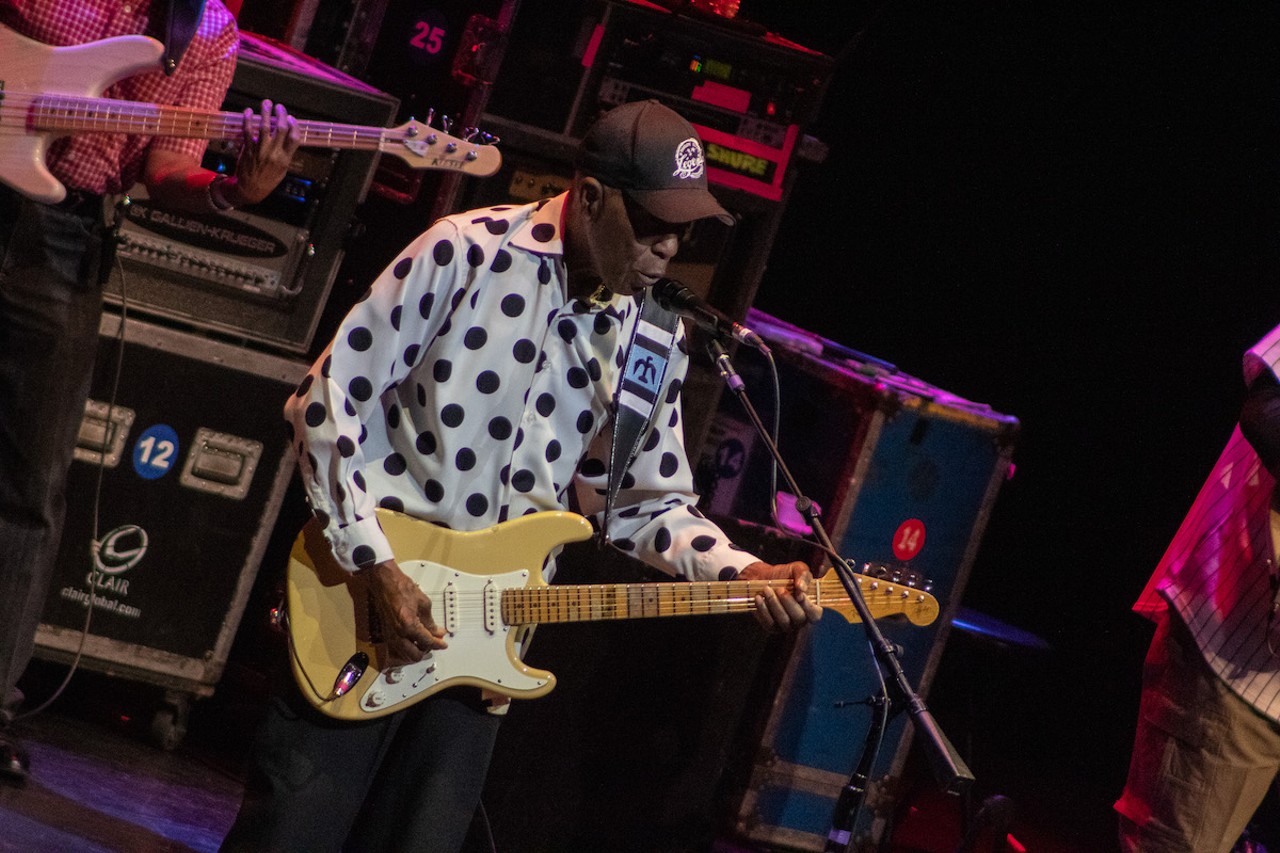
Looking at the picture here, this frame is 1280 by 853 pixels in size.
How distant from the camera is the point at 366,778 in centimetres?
274

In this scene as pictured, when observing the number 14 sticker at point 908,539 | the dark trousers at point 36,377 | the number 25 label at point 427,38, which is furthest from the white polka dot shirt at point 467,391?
the number 25 label at point 427,38

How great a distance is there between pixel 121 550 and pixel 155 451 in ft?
1.05

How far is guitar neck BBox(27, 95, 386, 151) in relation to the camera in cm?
326

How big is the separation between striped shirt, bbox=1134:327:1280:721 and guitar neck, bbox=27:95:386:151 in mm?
2452

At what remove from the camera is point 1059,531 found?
303 inches

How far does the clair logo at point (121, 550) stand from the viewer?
4098 millimetres

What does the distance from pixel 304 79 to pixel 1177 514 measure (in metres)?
5.50

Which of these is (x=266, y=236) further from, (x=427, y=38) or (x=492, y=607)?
(x=492, y=607)

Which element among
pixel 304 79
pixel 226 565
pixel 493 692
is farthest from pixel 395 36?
pixel 493 692

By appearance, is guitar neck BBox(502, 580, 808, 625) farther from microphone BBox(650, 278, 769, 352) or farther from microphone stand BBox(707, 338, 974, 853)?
microphone BBox(650, 278, 769, 352)

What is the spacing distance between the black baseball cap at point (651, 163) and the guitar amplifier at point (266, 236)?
5.04ft

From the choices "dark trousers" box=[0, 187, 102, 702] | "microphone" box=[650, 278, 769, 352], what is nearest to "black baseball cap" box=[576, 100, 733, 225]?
"microphone" box=[650, 278, 769, 352]

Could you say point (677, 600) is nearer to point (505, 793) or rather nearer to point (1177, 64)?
point (505, 793)

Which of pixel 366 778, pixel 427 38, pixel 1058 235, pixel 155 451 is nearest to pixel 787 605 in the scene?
pixel 366 778
